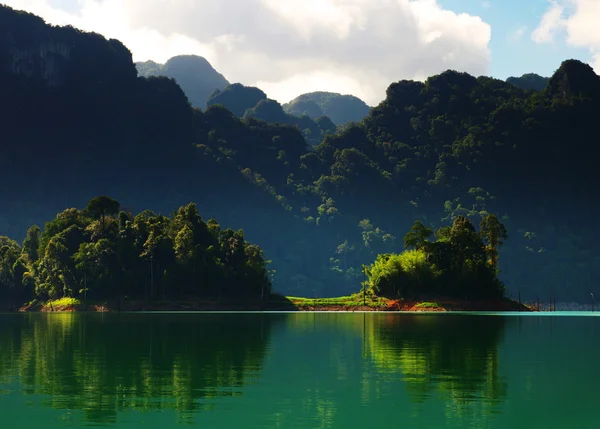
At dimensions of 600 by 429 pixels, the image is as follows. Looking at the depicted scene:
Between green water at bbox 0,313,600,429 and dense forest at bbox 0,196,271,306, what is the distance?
11510 cm

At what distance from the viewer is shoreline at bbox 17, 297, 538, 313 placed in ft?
577

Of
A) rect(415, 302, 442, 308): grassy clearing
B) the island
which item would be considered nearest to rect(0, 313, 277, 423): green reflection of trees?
rect(415, 302, 442, 308): grassy clearing

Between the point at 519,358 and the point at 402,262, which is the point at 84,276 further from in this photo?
the point at 519,358

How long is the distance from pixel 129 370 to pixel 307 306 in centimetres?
14287

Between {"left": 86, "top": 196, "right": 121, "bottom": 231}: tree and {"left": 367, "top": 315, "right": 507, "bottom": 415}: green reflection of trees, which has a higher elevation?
{"left": 86, "top": 196, "right": 121, "bottom": 231}: tree

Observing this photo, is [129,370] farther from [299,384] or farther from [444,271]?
[444,271]

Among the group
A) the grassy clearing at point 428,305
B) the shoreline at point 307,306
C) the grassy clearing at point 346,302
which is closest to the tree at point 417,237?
the grassy clearing at point 346,302

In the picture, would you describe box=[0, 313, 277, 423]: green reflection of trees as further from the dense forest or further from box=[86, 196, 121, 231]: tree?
box=[86, 196, 121, 231]: tree

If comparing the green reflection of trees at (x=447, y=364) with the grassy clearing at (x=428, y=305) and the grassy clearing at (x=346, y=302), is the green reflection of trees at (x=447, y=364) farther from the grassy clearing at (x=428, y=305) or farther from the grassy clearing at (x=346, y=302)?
the grassy clearing at (x=346, y=302)

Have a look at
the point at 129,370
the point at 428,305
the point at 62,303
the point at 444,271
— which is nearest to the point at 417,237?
the point at 444,271

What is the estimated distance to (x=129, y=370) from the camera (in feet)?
151

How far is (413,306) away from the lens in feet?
576

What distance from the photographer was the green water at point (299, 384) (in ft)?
101

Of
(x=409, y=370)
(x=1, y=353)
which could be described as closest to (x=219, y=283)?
(x=1, y=353)
